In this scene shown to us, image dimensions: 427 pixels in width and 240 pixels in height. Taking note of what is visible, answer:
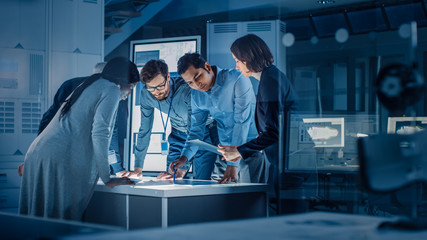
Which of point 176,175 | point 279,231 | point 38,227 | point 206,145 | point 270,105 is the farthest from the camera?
point 176,175

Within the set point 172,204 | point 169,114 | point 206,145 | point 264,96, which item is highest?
point 264,96

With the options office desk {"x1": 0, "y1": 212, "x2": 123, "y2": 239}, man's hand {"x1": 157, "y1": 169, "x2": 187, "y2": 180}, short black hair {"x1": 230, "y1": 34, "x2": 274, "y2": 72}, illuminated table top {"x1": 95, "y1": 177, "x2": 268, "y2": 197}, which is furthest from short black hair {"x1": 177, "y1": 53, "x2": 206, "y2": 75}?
office desk {"x1": 0, "y1": 212, "x2": 123, "y2": 239}

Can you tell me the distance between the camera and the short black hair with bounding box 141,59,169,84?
3727 millimetres

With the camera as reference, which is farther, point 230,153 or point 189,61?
point 189,61

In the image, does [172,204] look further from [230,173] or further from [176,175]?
[176,175]

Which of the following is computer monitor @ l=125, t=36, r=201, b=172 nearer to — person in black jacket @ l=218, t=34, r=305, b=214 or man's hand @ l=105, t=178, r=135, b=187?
person in black jacket @ l=218, t=34, r=305, b=214

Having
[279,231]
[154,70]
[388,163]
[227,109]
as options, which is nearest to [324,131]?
[227,109]

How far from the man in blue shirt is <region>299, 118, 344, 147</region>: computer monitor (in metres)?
0.40

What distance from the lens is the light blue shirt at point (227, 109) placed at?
3.29 m

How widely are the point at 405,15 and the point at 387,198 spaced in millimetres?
1486

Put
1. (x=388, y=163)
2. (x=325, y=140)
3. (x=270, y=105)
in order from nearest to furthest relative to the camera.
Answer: (x=388, y=163), (x=270, y=105), (x=325, y=140)

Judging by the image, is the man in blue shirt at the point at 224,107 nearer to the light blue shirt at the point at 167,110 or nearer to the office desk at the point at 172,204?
the light blue shirt at the point at 167,110

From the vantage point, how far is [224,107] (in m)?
3.38

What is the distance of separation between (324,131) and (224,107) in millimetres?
819
